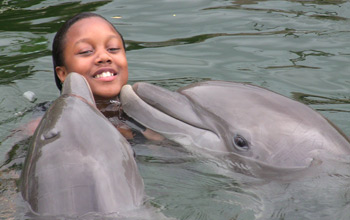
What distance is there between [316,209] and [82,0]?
29.1 ft

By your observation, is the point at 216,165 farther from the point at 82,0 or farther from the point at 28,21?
the point at 82,0

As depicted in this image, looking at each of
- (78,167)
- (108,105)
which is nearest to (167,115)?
(108,105)

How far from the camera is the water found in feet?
16.0

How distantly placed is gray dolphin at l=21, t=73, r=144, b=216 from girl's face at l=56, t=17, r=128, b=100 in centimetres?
235

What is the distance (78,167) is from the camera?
156 inches

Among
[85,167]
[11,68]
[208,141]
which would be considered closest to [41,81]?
[11,68]

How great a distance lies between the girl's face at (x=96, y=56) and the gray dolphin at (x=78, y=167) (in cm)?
235

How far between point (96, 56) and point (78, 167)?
3004 millimetres

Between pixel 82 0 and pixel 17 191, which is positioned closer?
pixel 17 191

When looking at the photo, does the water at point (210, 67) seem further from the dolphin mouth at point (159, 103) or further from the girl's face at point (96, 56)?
the girl's face at point (96, 56)

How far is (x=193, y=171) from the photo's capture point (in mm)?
5484

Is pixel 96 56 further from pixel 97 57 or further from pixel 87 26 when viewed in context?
pixel 87 26

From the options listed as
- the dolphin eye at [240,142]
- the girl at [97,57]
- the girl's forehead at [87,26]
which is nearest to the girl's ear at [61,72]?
the girl at [97,57]

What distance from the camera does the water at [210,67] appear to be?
4867 millimetres
